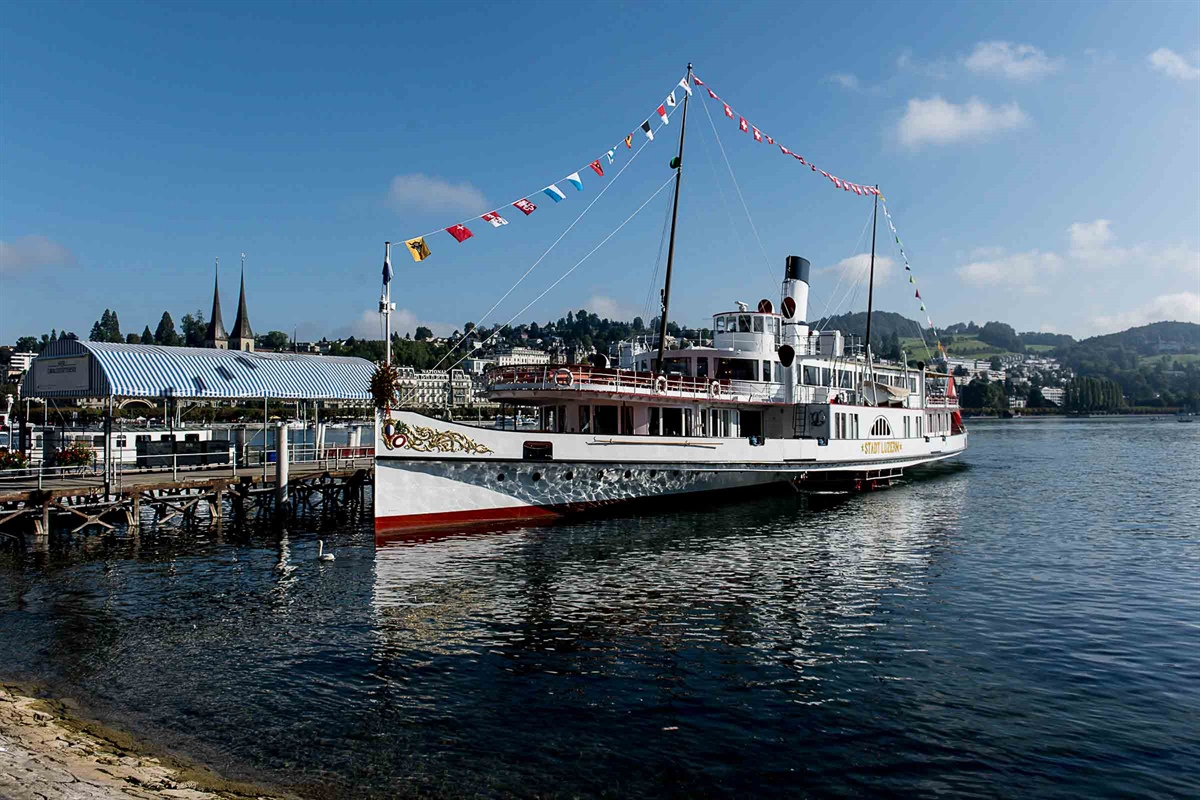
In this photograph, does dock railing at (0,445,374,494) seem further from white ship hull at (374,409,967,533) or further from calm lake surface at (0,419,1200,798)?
white ship hull at (374,409,967,533)

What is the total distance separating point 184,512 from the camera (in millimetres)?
30609

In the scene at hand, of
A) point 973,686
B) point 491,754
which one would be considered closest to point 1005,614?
point 973,686

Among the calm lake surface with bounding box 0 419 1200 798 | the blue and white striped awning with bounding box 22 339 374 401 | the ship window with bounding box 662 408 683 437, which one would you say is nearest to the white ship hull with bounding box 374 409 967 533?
the ship window with bounding box 662 408 683 437

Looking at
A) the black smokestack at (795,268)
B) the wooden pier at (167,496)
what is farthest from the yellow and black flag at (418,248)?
the black smokestack at (795,268)

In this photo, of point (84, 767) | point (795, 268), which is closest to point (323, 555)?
point (84, 767)

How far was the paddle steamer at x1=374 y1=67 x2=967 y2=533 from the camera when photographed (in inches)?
1037

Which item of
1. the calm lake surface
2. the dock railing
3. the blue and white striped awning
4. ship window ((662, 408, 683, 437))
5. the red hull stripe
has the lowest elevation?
the calm lake surface

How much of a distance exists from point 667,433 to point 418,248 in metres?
13.1

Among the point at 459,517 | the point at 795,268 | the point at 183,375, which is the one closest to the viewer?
the point at 459,517

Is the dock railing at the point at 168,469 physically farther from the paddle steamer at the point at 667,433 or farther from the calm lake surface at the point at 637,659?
the paddle steamer at the point at 667,433

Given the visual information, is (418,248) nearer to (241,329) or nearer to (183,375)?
(183,375)

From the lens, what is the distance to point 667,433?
1273 inches

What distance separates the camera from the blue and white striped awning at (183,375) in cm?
3169

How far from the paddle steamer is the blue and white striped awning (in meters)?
13.4
